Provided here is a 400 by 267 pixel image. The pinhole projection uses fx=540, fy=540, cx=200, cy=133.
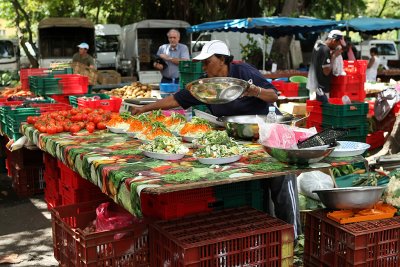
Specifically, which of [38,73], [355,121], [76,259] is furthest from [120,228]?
[38,73]

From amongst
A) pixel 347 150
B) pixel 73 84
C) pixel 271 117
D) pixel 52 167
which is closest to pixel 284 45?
pixel 73 84

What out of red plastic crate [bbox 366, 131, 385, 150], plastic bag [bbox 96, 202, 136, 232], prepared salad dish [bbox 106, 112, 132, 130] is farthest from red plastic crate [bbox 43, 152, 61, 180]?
red plastic crate [bbox 366, 131, 385, 150]

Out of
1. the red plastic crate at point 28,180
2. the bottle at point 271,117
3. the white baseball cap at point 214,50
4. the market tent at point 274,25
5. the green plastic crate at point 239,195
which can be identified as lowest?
the red plastic crate at point 28,180

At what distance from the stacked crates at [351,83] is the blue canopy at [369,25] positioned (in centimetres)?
720

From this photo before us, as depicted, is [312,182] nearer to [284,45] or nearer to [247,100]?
[247,100]

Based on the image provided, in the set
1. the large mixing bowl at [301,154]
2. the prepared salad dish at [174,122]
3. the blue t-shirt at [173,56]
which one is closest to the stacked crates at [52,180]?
the prepared salad dish at [174,122]

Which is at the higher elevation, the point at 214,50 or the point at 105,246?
the point at 214,50

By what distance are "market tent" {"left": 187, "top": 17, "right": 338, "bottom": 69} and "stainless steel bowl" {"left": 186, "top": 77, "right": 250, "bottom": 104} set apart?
1137 centimetres

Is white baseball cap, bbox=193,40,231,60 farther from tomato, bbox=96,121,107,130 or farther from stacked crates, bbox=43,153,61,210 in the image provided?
stacked crates, bbox=43,153,61,210

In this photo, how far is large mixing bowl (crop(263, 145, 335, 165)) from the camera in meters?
3.34

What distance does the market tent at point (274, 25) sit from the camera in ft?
50.0

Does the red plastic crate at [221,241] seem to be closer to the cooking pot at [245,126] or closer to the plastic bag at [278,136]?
the plastic bag at [278,136]

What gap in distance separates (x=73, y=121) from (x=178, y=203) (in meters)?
1.94

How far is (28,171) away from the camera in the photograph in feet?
22.8
